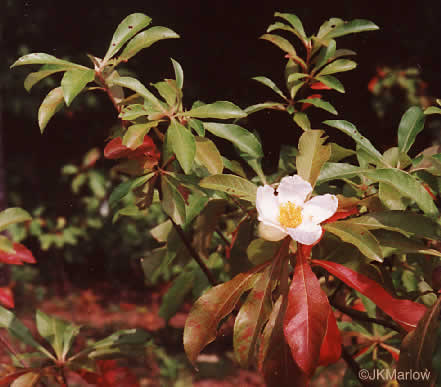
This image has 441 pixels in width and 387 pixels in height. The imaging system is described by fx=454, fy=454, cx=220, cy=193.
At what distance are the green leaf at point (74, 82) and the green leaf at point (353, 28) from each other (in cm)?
66

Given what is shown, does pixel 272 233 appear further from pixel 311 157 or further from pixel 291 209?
pixel 311 157

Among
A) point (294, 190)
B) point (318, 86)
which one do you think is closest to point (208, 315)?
point (294, 190)

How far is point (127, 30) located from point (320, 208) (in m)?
0.56

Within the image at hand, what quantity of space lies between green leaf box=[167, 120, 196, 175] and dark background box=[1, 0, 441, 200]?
3.18 feet

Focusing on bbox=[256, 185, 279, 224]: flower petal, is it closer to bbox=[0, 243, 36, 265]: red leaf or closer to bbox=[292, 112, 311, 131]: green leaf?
bbox=[292, 112, 311, 131]: green leaf

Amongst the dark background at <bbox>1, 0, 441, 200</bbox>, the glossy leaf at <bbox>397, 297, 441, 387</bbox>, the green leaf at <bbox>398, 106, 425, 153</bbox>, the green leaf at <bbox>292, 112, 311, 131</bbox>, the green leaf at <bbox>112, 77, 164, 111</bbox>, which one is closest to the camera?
the glossy leaf at <bbox>397, 297, 441, 387</bbox>

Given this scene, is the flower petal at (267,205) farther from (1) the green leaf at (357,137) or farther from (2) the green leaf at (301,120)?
(2) the green leaf at (301,120)

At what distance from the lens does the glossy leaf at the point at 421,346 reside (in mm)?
684

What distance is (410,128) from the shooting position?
1017mm

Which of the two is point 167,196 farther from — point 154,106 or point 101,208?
point 101,208

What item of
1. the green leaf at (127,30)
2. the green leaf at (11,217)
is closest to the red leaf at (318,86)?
the green leaf at (127,30)

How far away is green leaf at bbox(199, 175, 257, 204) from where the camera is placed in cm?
81

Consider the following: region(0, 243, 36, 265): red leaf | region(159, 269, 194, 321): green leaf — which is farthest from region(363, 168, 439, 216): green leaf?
region(0, 243, 36, 265): red leaf

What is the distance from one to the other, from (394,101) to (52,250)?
12.8ft
